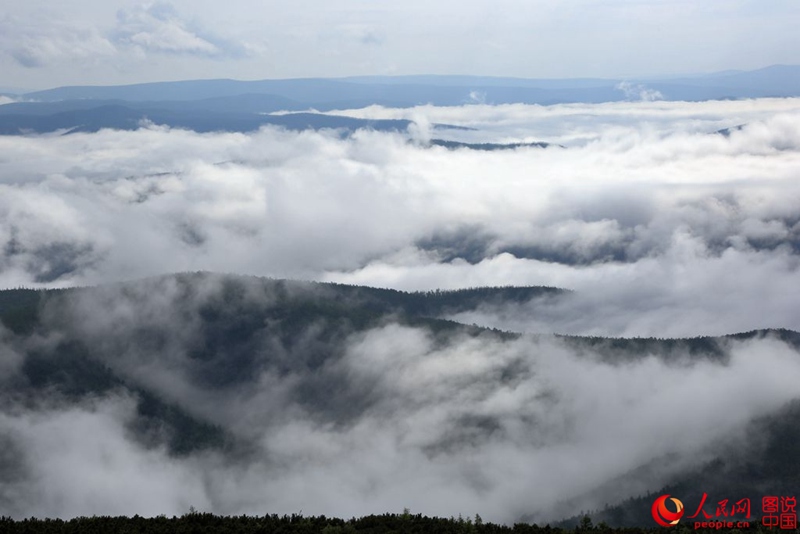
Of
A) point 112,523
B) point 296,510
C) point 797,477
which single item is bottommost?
point 296,510

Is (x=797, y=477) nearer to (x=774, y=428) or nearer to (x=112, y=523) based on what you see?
(x=774, y=428)

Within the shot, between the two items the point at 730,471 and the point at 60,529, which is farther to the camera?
the point at 730,471

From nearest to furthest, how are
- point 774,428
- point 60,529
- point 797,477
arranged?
1. point 60,529
2. point 797,477
3. point 774,428

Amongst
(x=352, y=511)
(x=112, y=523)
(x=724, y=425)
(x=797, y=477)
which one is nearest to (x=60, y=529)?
(x=112, y=523)

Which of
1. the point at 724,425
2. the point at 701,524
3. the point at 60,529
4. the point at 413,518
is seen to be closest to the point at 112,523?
the point at 60,529

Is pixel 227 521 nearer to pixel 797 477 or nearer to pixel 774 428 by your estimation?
pixel 797 477

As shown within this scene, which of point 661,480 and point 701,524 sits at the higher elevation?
Answer: point 701,524

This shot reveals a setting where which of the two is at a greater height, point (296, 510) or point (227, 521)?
point (227, 521)

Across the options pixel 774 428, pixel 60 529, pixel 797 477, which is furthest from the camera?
pixel 774 428

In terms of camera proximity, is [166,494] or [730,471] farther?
[166,494]
